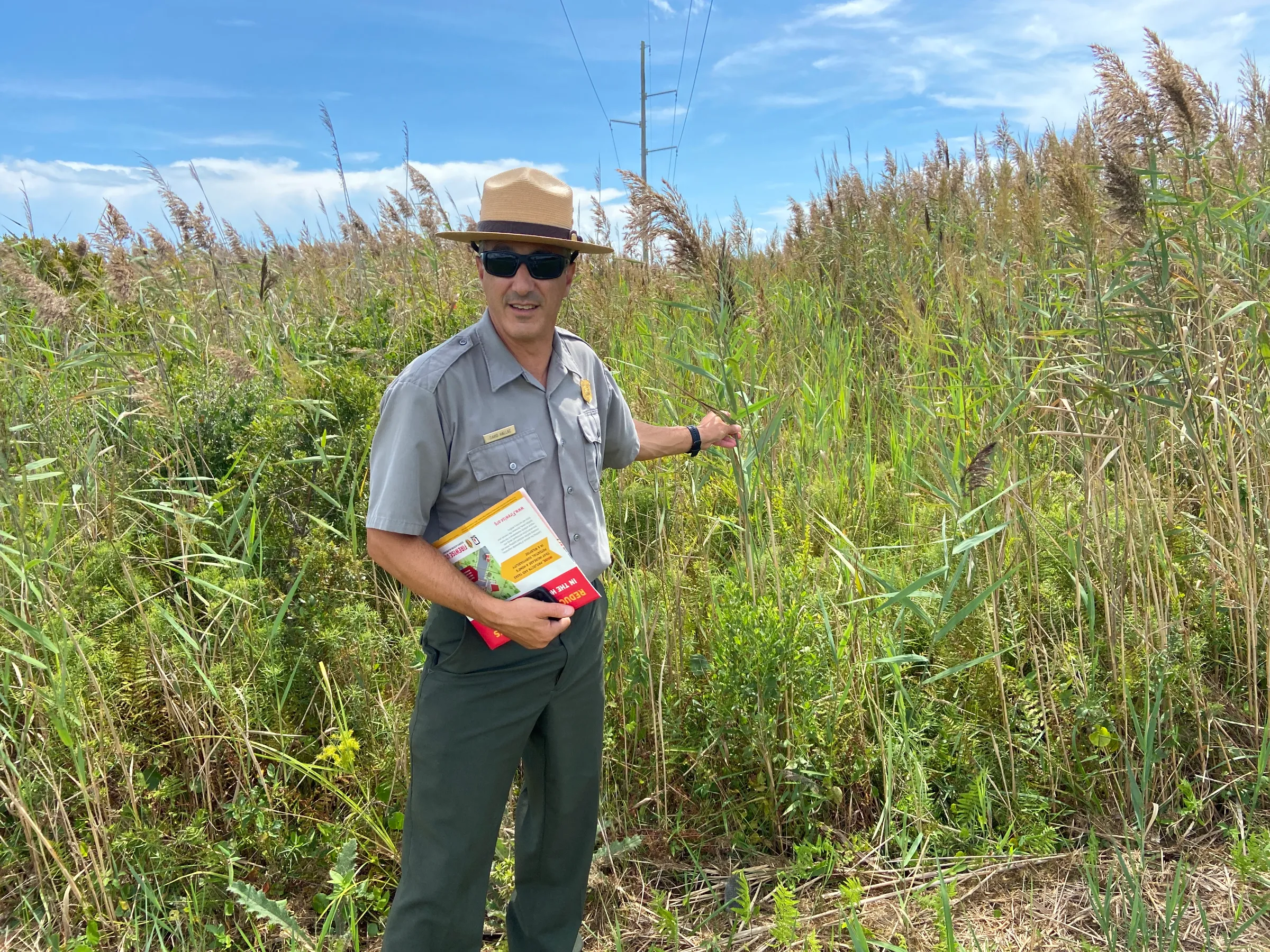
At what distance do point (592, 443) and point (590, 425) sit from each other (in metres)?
0.05

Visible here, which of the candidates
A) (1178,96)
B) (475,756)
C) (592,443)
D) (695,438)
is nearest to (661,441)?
(695,438)

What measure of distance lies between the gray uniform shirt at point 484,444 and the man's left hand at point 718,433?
0.47m

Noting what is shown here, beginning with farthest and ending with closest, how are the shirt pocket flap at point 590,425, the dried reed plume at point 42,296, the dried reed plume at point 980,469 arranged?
the dried reed plume at point 42,296, the dried reed plume at point 980,469, the shirt pocket flap at point 590,425

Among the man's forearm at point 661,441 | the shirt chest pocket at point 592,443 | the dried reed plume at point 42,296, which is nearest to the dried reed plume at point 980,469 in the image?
the man's forearm at point 661,441

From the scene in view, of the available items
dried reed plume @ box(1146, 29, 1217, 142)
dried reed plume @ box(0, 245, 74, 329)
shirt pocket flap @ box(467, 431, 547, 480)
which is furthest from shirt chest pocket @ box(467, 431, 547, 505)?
dried reed plume @ box(1146, 29, 1217, 142)

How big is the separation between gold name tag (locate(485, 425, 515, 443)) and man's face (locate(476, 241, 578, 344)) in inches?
8.7

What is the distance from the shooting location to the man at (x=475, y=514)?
5.87 ft

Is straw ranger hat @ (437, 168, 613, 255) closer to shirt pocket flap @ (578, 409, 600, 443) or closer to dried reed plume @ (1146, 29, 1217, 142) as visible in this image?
shirt pocket flap @ (578, 409, 600, 443)

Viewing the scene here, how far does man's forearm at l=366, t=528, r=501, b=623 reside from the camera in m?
1.77

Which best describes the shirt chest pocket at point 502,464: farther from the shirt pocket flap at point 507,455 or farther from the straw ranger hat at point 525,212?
the straw ranger hat at point 525,212

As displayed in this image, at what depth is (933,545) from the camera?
9.41 ft

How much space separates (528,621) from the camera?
1790mm

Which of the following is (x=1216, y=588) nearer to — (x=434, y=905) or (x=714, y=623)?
(x=714, y=623)

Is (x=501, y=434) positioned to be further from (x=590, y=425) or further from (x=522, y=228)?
(x=522, y=228)
